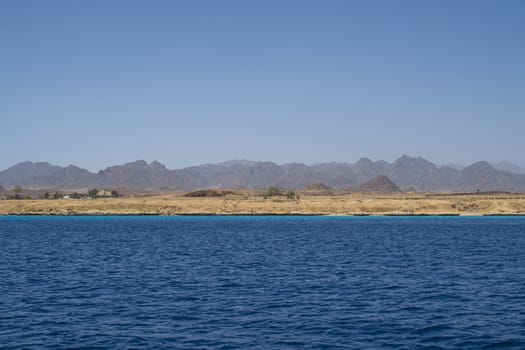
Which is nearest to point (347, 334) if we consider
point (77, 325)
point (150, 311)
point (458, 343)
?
point (458, 343)

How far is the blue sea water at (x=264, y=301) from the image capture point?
33344mm

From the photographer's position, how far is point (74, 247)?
299ft

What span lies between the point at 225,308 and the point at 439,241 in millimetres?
71666

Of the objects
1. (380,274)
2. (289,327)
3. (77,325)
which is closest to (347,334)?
(289,327)

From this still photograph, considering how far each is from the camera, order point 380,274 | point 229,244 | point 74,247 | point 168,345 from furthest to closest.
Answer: point 229,244, point 74,247, point 380,274, point 168,345

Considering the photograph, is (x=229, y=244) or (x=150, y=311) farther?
(x=229, y=244)

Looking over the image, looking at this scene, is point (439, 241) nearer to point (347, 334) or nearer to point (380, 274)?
point (380, 274)

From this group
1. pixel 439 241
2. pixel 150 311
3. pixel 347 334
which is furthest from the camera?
pixel 439 241

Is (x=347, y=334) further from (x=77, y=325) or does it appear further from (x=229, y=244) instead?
(x=229, y=244)

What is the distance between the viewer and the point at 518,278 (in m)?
55.5

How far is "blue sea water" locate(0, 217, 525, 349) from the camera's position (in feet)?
109

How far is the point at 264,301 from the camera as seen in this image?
43562 mm

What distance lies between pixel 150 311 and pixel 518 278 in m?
35.0

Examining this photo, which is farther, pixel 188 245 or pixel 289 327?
pixel 188 245
